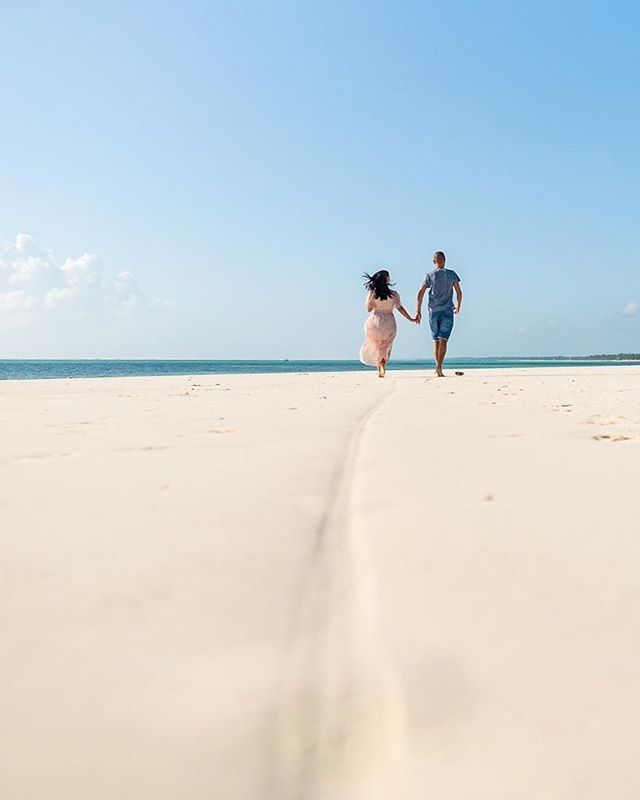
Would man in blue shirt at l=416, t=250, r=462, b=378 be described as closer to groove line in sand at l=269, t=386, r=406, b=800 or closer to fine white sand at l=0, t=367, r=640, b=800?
fine white sand at l=0, t=367, r=640, b=800

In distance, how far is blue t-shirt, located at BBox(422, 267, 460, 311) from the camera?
975cm

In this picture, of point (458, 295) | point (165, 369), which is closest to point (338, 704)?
point (458, 295)

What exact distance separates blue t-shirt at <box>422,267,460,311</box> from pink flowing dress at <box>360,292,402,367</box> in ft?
2.06

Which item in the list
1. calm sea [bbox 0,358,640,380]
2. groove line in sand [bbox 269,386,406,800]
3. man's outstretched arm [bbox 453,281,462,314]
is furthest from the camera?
calm sea [bbox 0,358,640,380]

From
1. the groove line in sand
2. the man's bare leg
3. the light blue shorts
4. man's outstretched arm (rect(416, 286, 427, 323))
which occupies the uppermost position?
man's outstretched arm (rect(416, 286, 427, 323))

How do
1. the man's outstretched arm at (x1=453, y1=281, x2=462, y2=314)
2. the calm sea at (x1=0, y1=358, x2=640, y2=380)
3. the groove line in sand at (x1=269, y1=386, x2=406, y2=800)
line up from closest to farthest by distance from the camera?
the groove line in sand at (x1=269, y1=386, x2=406, y2=800) → the man's outstretched arm at (x1=453, y1=281, x2=462, y2=314) → the calm sea at (x1=0, y1=358, x2=640, y2=380)

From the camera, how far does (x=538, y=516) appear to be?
55.5 inches

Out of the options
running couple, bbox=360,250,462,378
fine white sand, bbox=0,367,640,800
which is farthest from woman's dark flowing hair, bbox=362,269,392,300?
fine white sand, bbox=0,367,640,800

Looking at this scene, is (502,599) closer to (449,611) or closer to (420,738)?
(449,611)

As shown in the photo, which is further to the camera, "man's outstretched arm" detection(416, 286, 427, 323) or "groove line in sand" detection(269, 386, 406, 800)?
"man's outstretched arm" detection(416, 286, 427, 323)

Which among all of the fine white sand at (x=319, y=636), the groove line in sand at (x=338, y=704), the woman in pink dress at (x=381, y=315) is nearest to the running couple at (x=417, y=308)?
the woman in pink dress at (x=381, y=315)

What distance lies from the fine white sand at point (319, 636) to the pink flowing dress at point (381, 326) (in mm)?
8553

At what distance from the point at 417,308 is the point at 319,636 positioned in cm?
953

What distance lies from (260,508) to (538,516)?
708 millimetres
